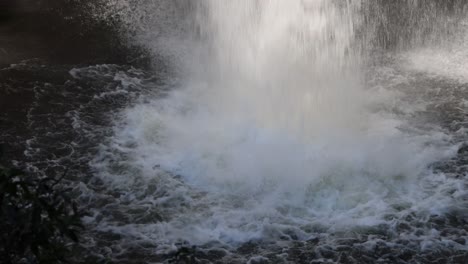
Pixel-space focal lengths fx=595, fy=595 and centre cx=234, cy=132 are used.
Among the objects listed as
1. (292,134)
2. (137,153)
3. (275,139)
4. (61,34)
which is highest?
(61,34)

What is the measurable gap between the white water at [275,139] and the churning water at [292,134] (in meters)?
0.03

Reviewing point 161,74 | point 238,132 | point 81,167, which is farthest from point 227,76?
point 81,167

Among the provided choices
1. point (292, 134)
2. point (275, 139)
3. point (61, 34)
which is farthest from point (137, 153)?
point (61, 34)

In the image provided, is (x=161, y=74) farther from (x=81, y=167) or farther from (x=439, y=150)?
(x=439, y=150)

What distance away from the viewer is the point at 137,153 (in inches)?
352

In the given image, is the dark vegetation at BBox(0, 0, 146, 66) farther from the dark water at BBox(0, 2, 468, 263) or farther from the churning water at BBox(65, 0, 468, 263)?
the churning water at BBox(65, 0, 468, 263)

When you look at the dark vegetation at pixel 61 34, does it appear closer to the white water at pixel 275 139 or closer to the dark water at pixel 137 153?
the dark water at pixel 137 153

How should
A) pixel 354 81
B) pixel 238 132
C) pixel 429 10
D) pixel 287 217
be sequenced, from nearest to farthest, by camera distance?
pixel 287 217
pixel 238 132
pixel 354 81
pixel 429 10

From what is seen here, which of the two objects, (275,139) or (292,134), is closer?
(275,139)

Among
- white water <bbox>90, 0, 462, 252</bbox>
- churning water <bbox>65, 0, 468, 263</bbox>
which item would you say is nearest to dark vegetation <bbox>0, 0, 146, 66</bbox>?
churning water <bbox>65, 0, 468, 263</bbox>

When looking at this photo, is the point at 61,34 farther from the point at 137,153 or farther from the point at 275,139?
the point at 275,139

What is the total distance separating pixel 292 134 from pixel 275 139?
0.33 m

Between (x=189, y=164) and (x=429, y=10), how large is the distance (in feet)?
26.7

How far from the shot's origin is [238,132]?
31.1 feet
